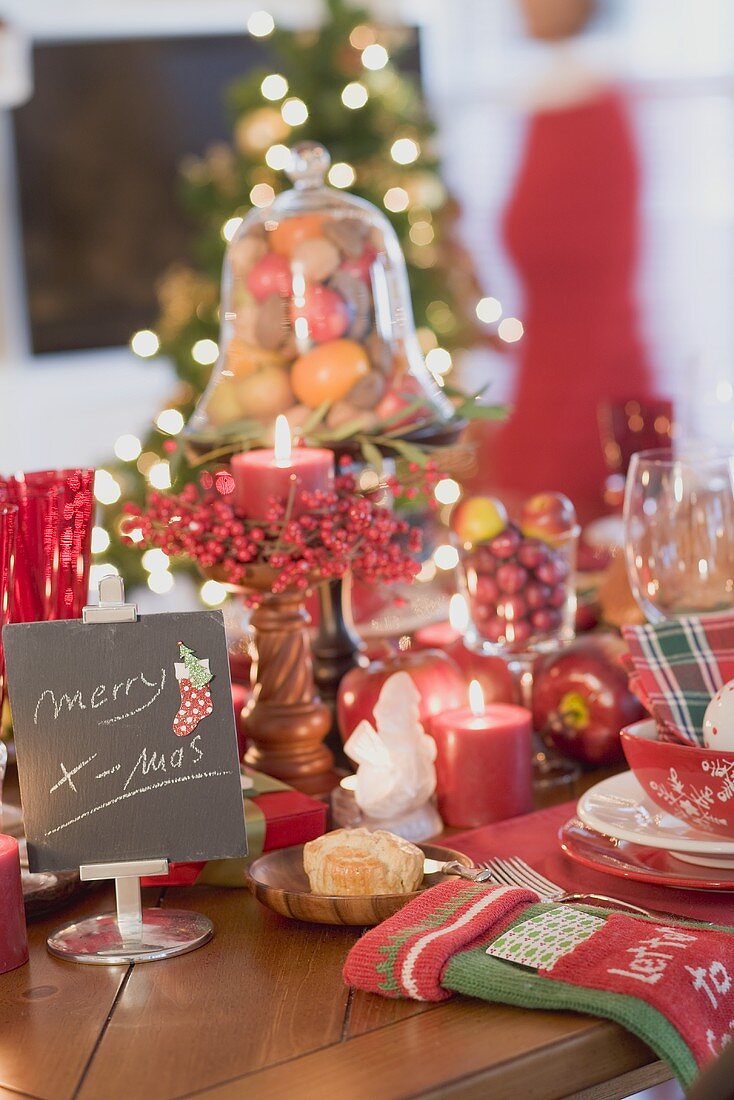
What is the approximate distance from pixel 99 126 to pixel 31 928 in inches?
145

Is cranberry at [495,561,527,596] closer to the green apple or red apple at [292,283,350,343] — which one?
the green apple

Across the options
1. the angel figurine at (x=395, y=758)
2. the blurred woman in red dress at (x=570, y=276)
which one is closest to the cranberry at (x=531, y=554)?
the angel figurine at (x=395, y=758)

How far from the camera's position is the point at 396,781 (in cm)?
115

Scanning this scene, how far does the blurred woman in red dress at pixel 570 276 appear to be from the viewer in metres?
3.82

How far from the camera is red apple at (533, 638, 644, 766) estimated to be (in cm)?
133

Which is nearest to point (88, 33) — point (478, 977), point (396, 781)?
point (396, 781)

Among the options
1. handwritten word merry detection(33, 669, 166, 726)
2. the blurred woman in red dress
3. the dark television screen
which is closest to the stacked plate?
handwritten word merry detection(33, 669, 166, 726)

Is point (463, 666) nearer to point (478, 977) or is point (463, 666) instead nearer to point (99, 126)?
point (478, 977)

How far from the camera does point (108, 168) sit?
14.3 ft

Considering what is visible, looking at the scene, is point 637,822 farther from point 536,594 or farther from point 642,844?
point 536,594

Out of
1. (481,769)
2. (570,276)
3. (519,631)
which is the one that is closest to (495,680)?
(519,631)

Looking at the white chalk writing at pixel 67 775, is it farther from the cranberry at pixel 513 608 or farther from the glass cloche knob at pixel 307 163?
the glass cloche knob at pixel 307 163

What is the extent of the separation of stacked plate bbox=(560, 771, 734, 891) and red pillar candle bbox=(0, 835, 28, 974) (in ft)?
1.35

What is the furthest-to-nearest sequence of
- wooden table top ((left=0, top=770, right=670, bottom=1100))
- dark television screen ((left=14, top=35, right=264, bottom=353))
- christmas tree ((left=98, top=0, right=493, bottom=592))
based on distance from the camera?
dark television screen ((left=14, top=35, right=264, bottom=353)), christmas tree ((left=98, top=0, right=493, bottom=592)), wooden table top ((left=0, top=770, right=670, bottom=1100))
